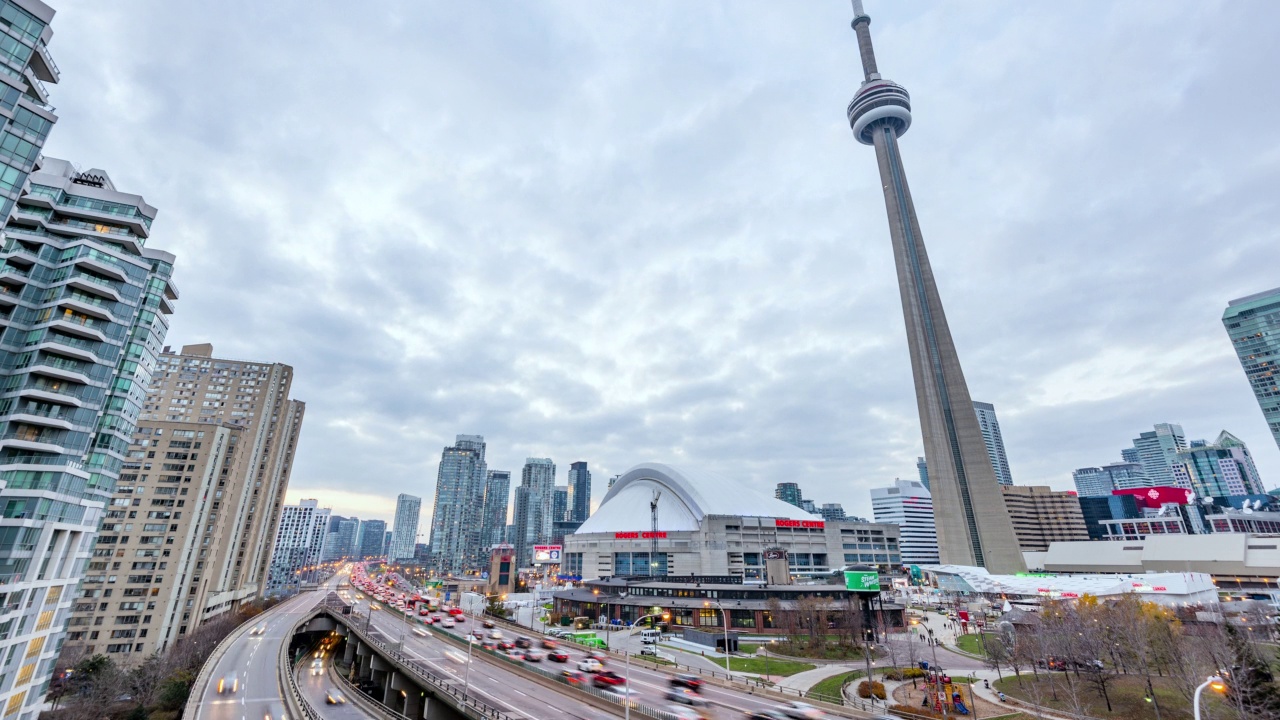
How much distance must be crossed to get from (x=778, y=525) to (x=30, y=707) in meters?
147

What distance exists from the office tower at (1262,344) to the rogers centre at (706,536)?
117 m

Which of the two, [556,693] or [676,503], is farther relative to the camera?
[676,503]

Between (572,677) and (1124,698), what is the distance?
2120 inches

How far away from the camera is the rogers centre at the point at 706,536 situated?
148500 millimetres

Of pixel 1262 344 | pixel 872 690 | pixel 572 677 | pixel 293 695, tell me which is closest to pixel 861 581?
pixel 872 690

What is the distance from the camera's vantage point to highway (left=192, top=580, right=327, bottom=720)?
2130 inches

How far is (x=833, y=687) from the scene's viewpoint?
57.4 m

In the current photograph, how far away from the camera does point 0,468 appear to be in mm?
50656

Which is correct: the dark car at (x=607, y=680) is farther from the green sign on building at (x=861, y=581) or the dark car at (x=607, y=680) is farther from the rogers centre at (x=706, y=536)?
the rogers centre at (x=706, y=536)

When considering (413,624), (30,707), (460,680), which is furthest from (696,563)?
(30,707)

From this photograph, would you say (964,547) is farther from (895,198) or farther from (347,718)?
(347,718)

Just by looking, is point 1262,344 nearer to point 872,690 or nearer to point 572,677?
point 872,690

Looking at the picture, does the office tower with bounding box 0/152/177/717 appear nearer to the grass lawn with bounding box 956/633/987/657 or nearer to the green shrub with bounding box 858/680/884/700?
the green shrub with bounding box 858/680/884/700

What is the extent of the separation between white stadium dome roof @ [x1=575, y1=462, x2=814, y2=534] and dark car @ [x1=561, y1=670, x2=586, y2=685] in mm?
99049
